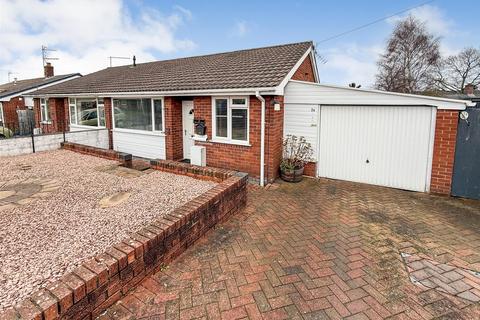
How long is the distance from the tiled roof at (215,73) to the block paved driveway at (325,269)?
3874 mm

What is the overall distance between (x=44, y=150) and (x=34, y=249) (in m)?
7.75

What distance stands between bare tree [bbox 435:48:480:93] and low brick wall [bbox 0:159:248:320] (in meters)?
28.2

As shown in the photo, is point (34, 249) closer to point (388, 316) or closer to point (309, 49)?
point (388, 316)

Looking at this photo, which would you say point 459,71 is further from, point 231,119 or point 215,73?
point 231,119

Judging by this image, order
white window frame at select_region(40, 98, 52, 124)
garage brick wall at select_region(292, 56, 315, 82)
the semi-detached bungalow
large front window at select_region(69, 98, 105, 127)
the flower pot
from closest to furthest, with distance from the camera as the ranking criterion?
the semi-detached bungalow → the flower pot → garage brick wall at select_region(292, 56, 315, 82) → large front window at select_region(69, 98, 105, 127) → white window frame at select_region(40, 98, 52, 124)

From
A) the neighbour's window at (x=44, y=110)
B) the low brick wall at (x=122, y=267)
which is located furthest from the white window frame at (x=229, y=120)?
the neighbour's window at (x=44, y=110)

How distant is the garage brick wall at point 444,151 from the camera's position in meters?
6.21

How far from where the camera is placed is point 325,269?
3.54 m

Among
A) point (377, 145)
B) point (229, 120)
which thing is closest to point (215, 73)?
point (229, 120)

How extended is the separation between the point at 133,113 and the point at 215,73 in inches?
148

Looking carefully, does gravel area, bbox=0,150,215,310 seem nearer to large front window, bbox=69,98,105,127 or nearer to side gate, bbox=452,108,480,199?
large front window, bbox=69,98,105,127

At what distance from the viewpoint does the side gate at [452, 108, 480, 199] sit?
19.8 feet

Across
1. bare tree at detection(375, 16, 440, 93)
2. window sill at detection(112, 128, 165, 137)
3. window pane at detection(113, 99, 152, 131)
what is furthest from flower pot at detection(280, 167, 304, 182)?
bare tree at detection(375, 16, 440, 93)

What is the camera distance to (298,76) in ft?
31.4
